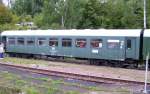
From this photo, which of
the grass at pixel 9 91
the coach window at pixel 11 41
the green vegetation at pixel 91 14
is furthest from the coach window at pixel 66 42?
the grass at pixel 9 91

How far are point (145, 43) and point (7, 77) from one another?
9936mm

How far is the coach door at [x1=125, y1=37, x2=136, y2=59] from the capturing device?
28383mm

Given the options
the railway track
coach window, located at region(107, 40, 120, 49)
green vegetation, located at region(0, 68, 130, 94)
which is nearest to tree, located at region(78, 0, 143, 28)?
coach window, located at region(107, 40, 120, 49)

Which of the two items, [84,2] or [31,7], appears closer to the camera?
[84,2]

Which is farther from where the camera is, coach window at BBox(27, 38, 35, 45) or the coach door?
coach window at BBox(27, 38, 35, 45)

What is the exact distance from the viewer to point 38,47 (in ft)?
120

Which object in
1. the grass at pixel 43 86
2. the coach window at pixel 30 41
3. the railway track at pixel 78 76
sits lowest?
the railway track at pixel 78 76

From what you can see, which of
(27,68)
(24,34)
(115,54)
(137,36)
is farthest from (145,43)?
(24,34)

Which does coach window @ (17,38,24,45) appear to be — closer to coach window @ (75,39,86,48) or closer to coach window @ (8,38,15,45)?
coach window @ (8,38,15,45)

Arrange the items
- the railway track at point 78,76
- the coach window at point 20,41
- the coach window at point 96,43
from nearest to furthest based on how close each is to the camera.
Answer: the railway track at point 78,76 < the coach window at point 96,43 < the coach window at point 20,41

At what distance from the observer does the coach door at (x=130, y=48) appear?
28.4 meters

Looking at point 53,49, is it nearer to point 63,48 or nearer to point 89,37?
point 63,48

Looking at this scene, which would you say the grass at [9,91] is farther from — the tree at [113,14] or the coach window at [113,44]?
the tree at [113,14]

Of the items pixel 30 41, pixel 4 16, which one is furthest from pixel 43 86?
pixel 4 16
